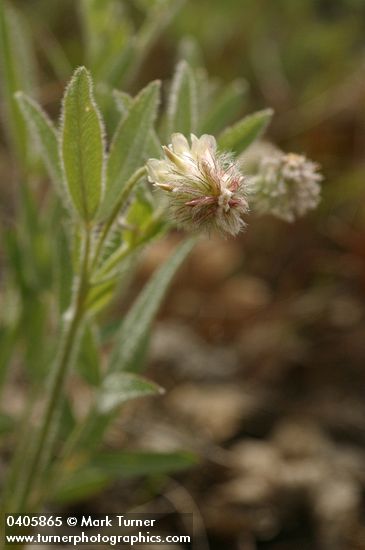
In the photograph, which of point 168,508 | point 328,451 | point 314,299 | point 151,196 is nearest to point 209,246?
point 314,299

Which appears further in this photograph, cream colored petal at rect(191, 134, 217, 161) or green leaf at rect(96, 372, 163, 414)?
green leaf at rect(96, 372, 163, 414)

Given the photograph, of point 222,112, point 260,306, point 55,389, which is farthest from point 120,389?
point 260,306

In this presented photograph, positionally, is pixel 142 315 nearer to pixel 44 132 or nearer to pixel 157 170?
pixel 44 132

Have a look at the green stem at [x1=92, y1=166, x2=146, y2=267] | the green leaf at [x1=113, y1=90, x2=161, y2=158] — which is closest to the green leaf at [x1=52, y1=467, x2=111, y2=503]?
the green stem at [x1=92, y1=166, x2=146, y2=267]

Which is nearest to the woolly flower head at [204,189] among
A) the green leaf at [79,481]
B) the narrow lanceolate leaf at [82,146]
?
the narrow lanceolate leaf at [82,146]

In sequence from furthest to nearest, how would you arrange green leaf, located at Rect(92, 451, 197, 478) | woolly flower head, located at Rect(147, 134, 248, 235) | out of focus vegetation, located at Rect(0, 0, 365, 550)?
out of focus vegetation, located at Rect(0, 0, 365, 550)
green leaf, located at Rect(92, 451, 197, 478)
woolly flower head, located at Rect(147, 134, 248, 235)

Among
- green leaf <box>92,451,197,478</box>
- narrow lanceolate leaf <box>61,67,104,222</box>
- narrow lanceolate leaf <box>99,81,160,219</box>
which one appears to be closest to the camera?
narrow lanceolate leaf <box>61,67,104,222</box>

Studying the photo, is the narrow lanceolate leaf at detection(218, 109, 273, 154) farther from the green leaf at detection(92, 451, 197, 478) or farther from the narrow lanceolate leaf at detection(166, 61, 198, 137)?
the green leaf at detection(92, 451, 197, 478)
